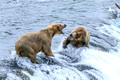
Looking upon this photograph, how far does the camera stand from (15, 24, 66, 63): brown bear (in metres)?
5.23

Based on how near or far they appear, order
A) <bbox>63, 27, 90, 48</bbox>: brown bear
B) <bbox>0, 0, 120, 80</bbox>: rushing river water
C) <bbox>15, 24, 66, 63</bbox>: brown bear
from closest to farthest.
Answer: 1. <bbox>15, 24, 66, 63</bbox>: brown bear
2. <bbox>0, 0, 120, 80</bbox>: rushing river water
3. <bbox>63, 27, 90, 48</bbox>: brown bear

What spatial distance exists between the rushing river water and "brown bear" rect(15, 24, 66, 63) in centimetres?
19

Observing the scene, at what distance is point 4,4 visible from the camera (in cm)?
1694

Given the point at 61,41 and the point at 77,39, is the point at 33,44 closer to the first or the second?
the point at 77,39

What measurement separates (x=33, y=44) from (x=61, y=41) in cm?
292

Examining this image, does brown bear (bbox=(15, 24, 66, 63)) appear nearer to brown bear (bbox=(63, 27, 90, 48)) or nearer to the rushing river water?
the rushing river water

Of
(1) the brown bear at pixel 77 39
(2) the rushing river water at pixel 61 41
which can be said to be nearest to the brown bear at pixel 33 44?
(2) the rushing river water at pixel 61 41

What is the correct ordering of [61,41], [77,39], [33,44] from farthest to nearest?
[61,41] → [77,39] → [33,44]

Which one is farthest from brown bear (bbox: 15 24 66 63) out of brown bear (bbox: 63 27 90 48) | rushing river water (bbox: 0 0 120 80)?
brown bear (bbox: 63 27 90 48)

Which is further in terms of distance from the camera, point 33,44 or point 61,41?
point 61,41

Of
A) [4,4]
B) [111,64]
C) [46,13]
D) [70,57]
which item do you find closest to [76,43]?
[70,57]

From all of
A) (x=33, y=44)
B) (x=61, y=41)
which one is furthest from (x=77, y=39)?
(x=33, y=44)

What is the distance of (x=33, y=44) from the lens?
18.1ft

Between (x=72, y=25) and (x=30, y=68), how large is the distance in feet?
23.1
